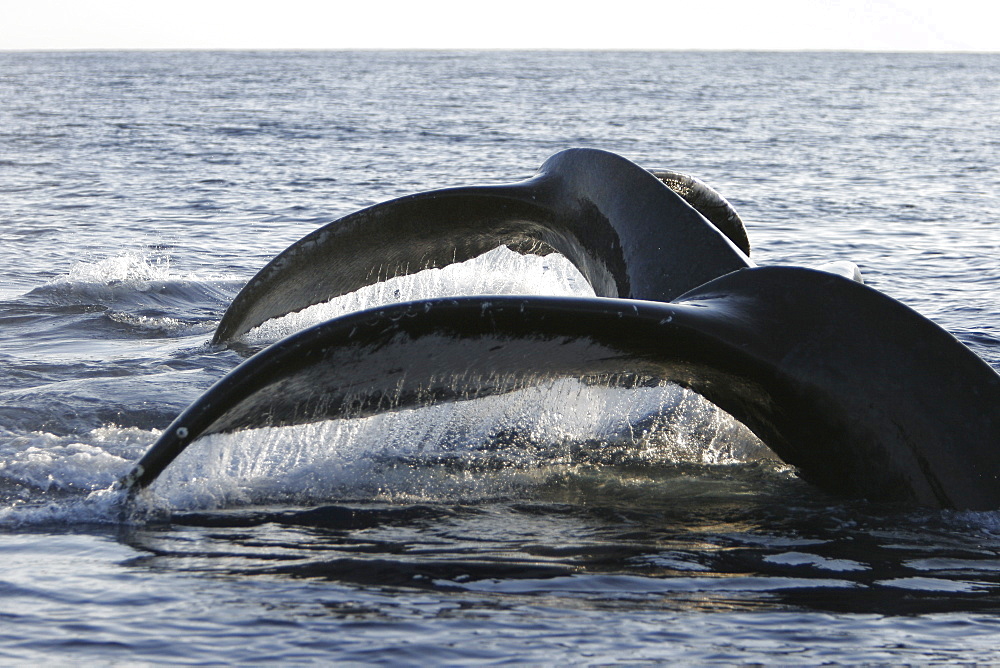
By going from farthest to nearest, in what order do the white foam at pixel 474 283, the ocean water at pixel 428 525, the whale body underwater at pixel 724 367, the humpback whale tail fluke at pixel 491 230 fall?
the white foam at pixel 474 283 → the humpback whale tail fluke at pixel 491 230 → the whale body underwater at pixel 724 367 → the ocean water at pixel 428 525

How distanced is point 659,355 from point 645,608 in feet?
3.60

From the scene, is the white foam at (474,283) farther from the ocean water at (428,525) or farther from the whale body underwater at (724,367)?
the whale body underwater at (724,367)

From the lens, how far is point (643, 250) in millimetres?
6688

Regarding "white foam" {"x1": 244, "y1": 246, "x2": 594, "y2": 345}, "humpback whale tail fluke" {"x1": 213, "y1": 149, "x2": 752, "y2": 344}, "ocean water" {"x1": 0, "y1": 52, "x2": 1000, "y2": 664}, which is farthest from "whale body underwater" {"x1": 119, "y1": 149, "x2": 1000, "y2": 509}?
"white foam" {"x1": 244, "y1": 246, "x2": 594, "y2": 345}

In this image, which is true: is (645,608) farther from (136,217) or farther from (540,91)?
(540,91)

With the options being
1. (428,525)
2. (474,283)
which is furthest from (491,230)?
(428,525)

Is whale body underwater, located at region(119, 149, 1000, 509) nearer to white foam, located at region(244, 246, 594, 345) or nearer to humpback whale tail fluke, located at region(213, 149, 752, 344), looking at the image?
humpback whale tail fluke, located at region(213, 149, 752, 344)

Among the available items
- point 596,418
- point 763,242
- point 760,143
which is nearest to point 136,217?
point 763,242

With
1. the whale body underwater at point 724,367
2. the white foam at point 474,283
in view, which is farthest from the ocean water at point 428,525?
the whale body underwater at point 724,367

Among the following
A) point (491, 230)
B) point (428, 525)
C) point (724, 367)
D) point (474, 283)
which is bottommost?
point (428, 525)

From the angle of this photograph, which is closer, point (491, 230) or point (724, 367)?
point (724, 367)

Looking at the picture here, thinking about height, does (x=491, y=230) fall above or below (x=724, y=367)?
above

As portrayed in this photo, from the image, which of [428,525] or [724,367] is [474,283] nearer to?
[428,525]

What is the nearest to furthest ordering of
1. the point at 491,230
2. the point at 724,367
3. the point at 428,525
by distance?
the point at 724,367 → the point at 428,525 → the point at 491,230
